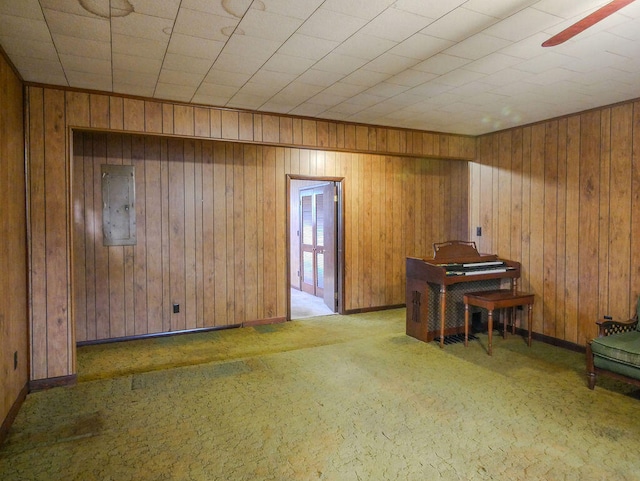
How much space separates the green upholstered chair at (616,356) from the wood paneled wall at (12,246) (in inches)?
164

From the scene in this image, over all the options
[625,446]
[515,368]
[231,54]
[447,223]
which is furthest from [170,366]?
[447,223]

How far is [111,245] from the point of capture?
15.1 feet

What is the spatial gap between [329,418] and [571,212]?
330cm

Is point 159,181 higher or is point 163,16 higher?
point 163,16

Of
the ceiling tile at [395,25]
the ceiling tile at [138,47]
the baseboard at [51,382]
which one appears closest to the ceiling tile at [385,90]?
the ceiling tile at [395,25]

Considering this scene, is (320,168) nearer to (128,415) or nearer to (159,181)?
(159,181)

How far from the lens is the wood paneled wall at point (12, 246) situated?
267 centimetres

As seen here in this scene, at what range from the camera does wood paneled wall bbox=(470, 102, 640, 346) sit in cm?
384

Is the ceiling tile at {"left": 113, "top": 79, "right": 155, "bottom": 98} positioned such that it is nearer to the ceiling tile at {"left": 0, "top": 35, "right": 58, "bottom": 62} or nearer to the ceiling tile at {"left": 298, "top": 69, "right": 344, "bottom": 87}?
the ceiling tile at {"left": 0, "top": 35, "right": 58, "bottom": 62}

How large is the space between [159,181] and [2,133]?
2.11 meters

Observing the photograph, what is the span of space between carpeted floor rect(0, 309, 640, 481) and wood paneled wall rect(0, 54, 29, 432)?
307mm

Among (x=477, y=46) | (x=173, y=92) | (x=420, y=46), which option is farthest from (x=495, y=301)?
(x=173, y=92)

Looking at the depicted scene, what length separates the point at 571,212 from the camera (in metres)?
4.29

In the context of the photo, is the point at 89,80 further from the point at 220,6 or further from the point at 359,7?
the point at 359,7
